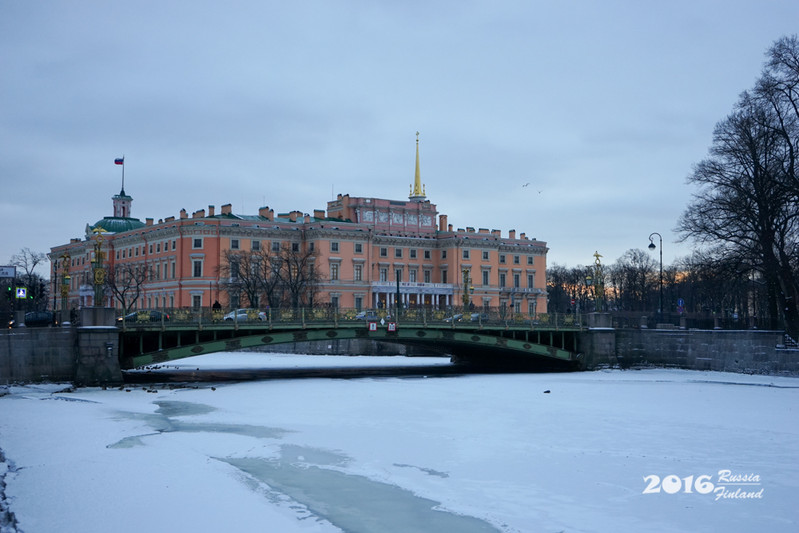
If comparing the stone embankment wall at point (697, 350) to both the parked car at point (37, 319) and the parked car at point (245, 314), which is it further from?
the parked car at point (37, 319)

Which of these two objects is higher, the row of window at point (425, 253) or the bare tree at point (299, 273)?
the row of window at point (425, 253)

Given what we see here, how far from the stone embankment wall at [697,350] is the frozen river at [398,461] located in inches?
387

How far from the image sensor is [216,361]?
6412 centimetres

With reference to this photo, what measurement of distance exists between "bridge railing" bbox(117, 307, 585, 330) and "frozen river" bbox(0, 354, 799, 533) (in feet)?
19.0

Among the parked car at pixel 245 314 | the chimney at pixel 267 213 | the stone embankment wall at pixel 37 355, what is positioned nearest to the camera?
the stone embankment wall at pixel 37 355

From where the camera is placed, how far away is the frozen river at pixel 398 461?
51.8 feet

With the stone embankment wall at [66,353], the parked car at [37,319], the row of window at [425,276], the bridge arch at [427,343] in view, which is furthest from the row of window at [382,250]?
the stone embankment wall at [66,353]

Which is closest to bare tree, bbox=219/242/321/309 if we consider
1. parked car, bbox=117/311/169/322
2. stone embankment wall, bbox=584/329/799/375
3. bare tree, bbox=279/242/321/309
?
bare tree, bbox=279/242/321/309

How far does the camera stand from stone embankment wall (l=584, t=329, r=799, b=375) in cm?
4462

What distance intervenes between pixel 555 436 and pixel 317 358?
45112 millimetres

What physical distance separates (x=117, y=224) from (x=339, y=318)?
237 feet

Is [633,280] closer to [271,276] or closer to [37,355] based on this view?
[271,276]

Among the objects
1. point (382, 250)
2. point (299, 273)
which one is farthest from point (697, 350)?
point (382, 250)

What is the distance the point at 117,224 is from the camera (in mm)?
110500
